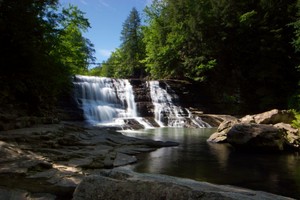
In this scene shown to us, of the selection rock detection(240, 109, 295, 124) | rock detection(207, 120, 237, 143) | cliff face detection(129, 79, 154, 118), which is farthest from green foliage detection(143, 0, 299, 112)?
rock detection(207, 120, 237, 143)

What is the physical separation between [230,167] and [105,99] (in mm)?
20366

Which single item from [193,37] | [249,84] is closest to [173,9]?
[193,37]

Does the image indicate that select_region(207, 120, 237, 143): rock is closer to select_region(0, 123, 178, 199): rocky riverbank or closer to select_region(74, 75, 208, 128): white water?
select_region(0, 123, 178, 199): rocky riverbank

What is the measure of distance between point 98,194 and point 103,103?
25.3 metres

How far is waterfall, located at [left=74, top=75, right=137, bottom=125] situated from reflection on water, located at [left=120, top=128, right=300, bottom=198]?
13.2 meters

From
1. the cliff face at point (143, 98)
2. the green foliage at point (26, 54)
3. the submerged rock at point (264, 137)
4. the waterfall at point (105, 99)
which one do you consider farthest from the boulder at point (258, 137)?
the cliff face at point (143, 98)

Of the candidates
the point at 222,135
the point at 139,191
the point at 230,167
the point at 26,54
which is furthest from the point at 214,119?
the point at 139,191

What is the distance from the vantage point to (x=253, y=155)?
13.3m

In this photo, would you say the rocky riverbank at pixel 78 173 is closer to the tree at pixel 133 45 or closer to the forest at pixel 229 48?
the forest at pixel 229 48

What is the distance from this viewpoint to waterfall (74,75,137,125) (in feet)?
87.3

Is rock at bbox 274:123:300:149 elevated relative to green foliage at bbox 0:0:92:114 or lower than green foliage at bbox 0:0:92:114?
lower

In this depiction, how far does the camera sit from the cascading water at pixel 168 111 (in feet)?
93.7

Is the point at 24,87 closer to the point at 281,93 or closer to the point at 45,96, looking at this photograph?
the point at 45,96

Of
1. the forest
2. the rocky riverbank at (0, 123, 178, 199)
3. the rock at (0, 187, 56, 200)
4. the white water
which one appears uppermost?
the forest
